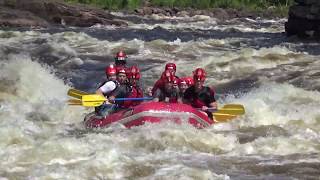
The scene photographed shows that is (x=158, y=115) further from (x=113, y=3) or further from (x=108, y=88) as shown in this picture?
(x=113, y=3)

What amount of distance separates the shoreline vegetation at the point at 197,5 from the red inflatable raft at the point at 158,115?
3531 cm

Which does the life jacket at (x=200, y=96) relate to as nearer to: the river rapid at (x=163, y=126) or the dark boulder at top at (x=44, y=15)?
the river rapid at (x=163, y=126)

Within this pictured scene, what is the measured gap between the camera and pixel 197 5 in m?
47.2

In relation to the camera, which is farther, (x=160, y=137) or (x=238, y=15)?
(x=238, y=15)

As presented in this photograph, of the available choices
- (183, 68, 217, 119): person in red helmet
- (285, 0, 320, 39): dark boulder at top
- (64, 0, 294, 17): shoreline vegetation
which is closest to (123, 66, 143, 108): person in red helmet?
(183, 68, 217, 119): person in red helmet

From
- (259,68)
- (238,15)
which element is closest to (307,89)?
(259,68)

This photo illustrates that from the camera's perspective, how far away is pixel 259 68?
54.1ft

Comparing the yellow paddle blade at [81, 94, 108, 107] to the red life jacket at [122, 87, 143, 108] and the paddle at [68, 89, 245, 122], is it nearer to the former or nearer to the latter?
the paddle at [68, 89, 245, 122]

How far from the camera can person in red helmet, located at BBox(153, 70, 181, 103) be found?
969 cm

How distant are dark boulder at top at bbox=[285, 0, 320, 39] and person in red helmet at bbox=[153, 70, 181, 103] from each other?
691 inches

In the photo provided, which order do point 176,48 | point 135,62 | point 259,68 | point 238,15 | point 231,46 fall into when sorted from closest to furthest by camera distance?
point 259,68, point 135,62, point 176,48, point 231,46, point 238,15

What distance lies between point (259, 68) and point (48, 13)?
687 inches

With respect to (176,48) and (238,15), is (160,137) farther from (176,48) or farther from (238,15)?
(238,15)

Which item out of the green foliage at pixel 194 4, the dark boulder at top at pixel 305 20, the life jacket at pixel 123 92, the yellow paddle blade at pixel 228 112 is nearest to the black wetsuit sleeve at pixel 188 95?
the yellow paddle blade at pixel 228 112
